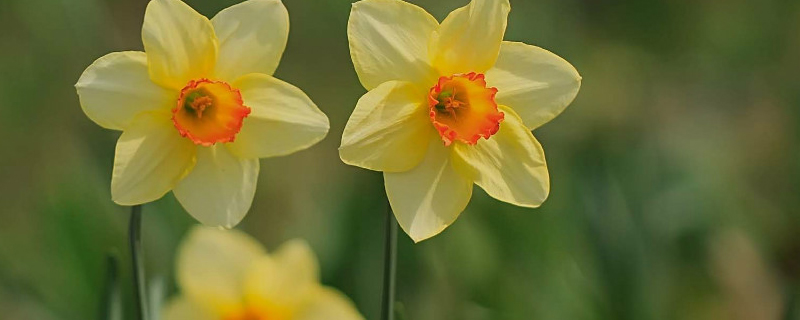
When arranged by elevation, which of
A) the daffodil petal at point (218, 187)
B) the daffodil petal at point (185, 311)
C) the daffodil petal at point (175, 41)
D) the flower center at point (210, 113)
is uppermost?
the daffodil petal at point (175, 41)

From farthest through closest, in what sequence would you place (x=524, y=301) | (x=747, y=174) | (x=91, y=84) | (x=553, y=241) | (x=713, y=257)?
(x=747, y=174) < (x=713, y=257) < (x=553, y=241) < (x=524, y=301) < (x=91, y=84)

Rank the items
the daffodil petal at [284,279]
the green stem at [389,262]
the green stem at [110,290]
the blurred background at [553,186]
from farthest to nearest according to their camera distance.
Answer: the blurred background at [553,186] → the daffodil petal at [284,279] → the green stem at [110,290] → the green stem at [389,262]

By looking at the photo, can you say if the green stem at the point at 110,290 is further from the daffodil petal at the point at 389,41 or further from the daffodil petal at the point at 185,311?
the daffodil petal at the point at 389,41

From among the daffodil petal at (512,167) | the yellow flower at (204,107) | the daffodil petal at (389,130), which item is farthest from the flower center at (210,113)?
the daffodil petal at (512,167)

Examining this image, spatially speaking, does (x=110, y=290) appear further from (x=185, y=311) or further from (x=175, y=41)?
(x=175, y=41)

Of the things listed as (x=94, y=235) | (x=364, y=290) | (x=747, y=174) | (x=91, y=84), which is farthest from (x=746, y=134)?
(x=91, y=84)

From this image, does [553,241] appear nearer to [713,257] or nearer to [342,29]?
[713,257]
